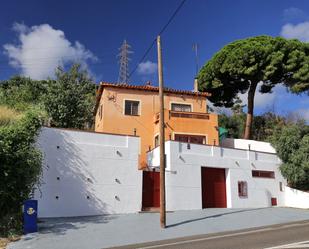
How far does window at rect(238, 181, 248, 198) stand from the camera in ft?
75.4

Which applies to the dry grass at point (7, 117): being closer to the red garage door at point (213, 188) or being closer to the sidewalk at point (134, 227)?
the sidewalk at point (134, 227)

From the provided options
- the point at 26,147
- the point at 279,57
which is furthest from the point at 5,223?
the point at 279,57

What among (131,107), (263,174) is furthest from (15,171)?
(263,174)

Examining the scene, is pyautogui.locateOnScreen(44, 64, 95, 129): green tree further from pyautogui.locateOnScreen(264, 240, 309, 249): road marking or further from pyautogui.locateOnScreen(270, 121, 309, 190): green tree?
pyautogui.locateOnScreen(264, 240, 309, 249): road marking

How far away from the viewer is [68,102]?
1284 inches

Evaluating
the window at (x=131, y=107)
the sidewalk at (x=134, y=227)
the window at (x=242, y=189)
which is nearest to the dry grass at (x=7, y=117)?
the sidewalk at (x=134, y=227)

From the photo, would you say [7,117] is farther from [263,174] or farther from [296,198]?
[296,198]

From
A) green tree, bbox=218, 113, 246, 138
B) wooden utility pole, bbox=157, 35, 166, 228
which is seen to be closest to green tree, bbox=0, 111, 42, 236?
wooden utility pole, bbox=157, 35, 166, 228

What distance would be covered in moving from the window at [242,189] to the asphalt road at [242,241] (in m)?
9.47

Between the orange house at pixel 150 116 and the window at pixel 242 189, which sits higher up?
the orange house at pixel 150 116

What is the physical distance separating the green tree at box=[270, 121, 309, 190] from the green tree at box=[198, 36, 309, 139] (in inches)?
251

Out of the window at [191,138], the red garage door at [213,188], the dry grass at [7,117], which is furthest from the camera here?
the window at [191,138]

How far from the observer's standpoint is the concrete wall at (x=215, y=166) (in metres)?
20.7

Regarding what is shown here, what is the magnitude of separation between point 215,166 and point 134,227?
8765mm
